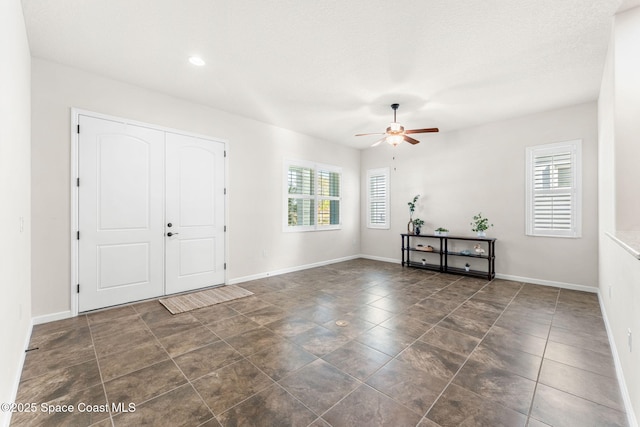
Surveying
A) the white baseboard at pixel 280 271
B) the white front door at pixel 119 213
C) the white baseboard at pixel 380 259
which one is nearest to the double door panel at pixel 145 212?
the white front door at pixel 119 213

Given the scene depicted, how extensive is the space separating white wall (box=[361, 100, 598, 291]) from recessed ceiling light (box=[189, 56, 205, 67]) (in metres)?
4.65

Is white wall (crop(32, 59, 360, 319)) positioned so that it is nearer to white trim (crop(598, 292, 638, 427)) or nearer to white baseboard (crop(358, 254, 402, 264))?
white baseboard (crop(358, 254, 402, 264))

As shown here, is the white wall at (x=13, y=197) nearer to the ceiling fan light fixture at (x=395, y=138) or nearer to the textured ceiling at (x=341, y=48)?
the textured ceiling at (x=341, y=48)

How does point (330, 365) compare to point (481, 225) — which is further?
point (481, 225)

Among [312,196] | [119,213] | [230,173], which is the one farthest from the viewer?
[312,196]

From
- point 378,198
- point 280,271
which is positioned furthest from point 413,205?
point 280,271

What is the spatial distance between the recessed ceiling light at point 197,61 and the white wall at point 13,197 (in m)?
1.31

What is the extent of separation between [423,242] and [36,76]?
6630 millimetres

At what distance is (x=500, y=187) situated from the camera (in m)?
5.12

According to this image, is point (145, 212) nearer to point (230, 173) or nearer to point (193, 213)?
point (193, 213)

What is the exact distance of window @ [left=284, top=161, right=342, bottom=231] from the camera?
5.77 meters

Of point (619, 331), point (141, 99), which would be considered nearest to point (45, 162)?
point (141, 99)

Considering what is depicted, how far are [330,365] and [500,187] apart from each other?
464cm

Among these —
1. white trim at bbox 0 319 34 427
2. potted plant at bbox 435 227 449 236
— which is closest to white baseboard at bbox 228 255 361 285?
potted plant at bbox 435 227 449 236
